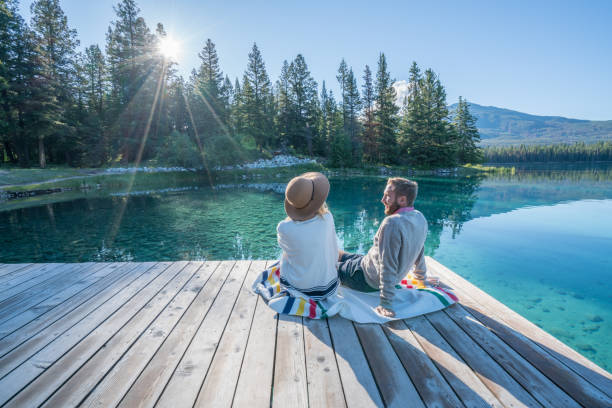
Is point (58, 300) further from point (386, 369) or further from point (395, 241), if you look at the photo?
point (395, 241)

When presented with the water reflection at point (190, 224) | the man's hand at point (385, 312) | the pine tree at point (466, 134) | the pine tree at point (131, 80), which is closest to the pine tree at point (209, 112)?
the pine tree at point (131, 80)

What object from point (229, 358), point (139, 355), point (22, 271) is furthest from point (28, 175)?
point (229, 358)

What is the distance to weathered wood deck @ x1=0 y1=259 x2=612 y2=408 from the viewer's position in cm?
158

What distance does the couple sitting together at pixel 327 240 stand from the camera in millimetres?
2320

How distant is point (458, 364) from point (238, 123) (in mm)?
39045

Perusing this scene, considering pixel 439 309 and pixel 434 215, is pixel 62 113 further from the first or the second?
pixel 439 309

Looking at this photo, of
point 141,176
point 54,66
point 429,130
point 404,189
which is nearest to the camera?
point 404,189

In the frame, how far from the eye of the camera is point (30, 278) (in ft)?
11.1

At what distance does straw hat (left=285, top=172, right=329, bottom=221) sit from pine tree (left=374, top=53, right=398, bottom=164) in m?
34.0

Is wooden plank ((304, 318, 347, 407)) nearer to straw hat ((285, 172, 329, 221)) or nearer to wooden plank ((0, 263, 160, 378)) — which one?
straw hat ((285, 172, 329, 221))

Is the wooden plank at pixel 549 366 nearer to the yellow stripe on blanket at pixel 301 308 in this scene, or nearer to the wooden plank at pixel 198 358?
the yellow stripe on blanket at pixel 301 308

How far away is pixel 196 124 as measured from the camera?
29.8 meters

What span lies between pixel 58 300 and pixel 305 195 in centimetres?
286

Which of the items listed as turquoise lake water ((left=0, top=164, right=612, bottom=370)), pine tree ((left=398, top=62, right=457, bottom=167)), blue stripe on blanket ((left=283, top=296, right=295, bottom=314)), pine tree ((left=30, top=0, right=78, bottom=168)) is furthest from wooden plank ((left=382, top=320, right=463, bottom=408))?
pine tree ((left=398, top=62, right=457, bottom=167))
